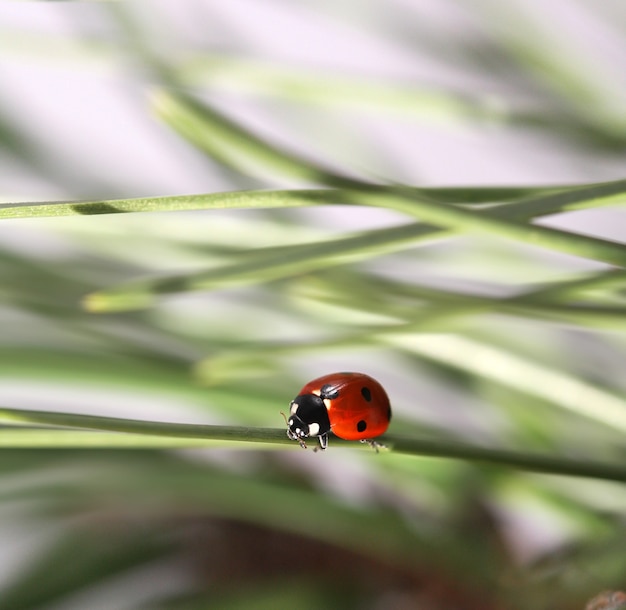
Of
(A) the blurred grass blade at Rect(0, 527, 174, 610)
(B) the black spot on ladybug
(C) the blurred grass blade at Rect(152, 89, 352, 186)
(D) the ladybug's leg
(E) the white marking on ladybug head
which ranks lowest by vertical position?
(A) the blurred grass blade at Rect(0, 527, 174, 610)

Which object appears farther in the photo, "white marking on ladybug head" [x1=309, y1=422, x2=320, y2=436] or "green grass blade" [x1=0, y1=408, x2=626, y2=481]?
"white marking on ladybug head" [x1=309, y1=422, x2=320, y2=436]

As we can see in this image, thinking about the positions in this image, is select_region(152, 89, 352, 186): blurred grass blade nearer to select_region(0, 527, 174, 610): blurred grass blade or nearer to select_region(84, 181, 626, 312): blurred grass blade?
select_region(84, 181, 626, 312): blurred grass blade

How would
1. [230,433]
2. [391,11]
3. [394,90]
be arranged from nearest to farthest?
[230,433] < [394,90] < [391,11]

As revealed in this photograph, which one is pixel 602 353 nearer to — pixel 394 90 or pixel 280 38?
pixel 394 90

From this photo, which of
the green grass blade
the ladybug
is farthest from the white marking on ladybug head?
the green grass blade

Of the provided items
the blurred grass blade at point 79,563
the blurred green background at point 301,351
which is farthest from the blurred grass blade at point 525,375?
the blurred grass blade at point 79,563

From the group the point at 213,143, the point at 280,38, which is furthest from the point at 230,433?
the point at 280,38

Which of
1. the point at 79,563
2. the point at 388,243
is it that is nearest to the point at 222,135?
the point at 388,243
